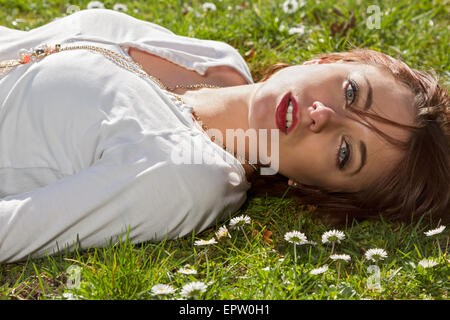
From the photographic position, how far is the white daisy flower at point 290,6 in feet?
15.2

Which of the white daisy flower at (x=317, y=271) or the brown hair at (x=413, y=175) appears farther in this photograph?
the brown hair at (x=413, y=175)

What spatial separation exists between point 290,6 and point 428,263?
111 inches

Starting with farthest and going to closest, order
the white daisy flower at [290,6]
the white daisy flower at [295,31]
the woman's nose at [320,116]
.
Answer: the white daisy flower at [290,6] → the white daisy flower at [295,31] → the woman's nose at [320,116]

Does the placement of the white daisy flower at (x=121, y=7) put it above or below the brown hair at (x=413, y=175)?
above

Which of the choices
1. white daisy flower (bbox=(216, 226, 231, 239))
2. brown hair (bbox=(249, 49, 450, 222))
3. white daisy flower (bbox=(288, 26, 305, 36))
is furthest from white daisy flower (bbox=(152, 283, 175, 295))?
white daisy flower (bbox=(288, 26, 305, 36))

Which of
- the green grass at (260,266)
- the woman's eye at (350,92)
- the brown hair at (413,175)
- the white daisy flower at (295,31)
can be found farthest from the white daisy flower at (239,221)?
the white daisy flower at (295,31)

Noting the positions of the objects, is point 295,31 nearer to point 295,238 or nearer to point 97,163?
point 295,238

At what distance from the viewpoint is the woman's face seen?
2.70 m

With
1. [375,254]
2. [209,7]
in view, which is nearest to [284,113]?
[375,254]

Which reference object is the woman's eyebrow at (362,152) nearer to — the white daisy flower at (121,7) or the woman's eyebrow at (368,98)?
the woman's eyebrow at (368,98)

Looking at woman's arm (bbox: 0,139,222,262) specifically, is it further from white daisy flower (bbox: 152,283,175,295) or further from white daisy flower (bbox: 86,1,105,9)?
white daisy flower (bbox: 86,1,105,9)

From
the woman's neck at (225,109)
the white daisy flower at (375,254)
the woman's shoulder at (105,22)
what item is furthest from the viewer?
the woman's shoulder at (105,22)

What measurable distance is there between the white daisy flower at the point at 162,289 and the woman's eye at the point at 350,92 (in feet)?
3.95

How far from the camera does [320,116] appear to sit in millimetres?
2633
